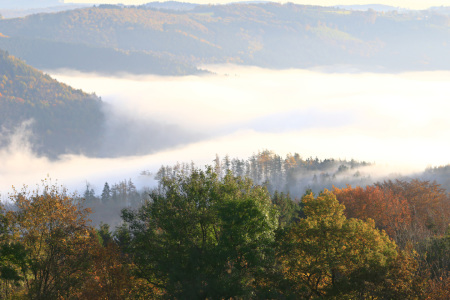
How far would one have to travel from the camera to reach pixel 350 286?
1592 inches

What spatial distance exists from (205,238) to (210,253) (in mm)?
4170

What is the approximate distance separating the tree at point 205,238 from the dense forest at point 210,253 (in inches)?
3.8

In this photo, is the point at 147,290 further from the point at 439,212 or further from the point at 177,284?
the point at 439,212

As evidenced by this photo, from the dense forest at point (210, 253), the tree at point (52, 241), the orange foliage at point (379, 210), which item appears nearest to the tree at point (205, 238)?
the dense forest at point (210, 253)

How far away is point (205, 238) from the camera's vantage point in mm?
46375

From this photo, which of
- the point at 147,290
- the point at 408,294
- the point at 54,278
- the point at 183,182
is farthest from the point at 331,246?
the point at 54,278

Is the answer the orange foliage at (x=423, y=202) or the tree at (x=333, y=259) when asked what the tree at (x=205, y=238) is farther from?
the orange foliage at (x=423, y=202)

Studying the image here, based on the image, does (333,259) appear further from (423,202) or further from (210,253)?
(423,202)

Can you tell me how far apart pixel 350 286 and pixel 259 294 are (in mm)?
7394

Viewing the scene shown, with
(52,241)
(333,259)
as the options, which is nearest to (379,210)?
(333,259)

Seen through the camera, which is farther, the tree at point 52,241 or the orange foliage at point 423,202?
the orange foliage at point 423,202

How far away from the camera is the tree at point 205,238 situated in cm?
4150

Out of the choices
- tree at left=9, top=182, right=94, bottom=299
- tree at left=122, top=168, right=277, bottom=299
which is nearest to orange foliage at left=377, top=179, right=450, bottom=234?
tree at left=122, top=168, right=277, bottom=299

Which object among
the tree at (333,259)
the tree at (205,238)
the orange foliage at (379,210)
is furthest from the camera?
the orange foliage at (379,210)
